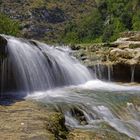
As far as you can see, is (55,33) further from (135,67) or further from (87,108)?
(87,108)

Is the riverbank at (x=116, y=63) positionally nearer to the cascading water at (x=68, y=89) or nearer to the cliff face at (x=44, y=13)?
the cascading water at (x=68, y=89)

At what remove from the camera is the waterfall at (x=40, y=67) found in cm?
2172

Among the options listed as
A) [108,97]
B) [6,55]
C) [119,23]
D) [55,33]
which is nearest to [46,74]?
→ [6,55]

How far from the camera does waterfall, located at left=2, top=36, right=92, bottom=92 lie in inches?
855

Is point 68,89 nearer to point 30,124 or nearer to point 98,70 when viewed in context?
point 98,70

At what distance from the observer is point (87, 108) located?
15844 millimetres

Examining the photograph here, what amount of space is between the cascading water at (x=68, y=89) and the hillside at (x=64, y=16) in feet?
177

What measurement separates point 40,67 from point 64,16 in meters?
138

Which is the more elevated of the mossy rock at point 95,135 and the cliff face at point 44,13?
the cliff face at point 44,13

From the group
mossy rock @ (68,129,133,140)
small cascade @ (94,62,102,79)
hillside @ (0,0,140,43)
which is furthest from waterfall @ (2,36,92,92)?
hillside @ (0,0,140,43)

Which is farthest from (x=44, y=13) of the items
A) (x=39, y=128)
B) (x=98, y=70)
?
(x=39, y=128)


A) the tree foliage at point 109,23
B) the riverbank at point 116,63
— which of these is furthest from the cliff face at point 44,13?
the riverbank at point 116,63

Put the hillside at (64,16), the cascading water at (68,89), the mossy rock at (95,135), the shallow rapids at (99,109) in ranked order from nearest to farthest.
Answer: the mossy rock at (95,135) < the shallow rapids at (99,109) < the cascading water at (68,89) < the hillside at (64,16)

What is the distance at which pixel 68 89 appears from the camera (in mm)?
22594
